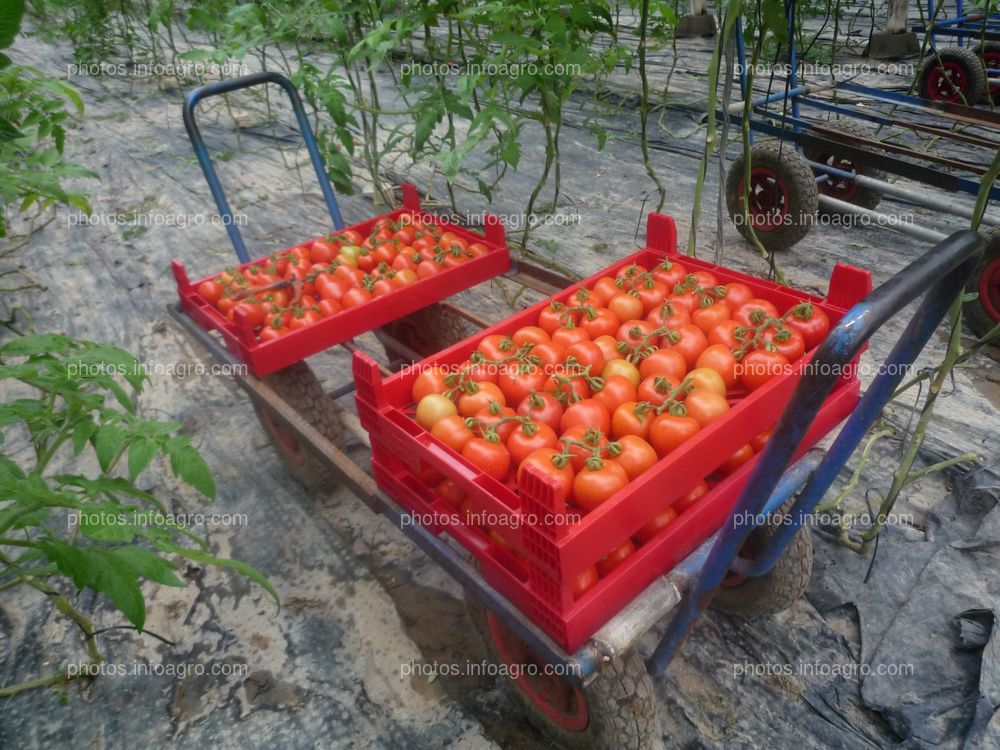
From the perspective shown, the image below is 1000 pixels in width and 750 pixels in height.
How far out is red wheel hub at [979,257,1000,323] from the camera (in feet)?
→ 10.8

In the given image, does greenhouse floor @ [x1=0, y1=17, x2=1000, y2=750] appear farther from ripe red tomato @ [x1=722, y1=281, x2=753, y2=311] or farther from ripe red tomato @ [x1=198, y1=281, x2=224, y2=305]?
ripe red tomato @ [x1=722, y1=281, x2=753, y2=311]

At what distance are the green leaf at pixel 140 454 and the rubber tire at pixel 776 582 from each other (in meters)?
1.64

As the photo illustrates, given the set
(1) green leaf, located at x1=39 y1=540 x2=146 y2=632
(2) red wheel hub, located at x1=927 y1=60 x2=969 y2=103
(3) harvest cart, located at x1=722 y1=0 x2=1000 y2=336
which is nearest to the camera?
(1) green leaf, located at x1=39 y1=540 x2=146 y2=632

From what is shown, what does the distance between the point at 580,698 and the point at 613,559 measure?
17.4 inches

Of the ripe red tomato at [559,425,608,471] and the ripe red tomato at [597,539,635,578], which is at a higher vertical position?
the ripe red tomato at [559,425,608,471]

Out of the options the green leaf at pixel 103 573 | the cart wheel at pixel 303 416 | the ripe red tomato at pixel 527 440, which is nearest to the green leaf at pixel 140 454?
the green leaf at pixel 103 573

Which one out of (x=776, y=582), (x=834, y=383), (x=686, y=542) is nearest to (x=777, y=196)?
(x=776, y=582)

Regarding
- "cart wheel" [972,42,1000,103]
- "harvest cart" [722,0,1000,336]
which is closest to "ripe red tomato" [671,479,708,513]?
→ "harvest cart" [722,0,1000,336]

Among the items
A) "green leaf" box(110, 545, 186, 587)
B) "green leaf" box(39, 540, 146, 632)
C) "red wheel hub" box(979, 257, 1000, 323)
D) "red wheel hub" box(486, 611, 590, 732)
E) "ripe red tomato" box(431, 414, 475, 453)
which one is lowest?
"red wheel hub" box(486, 611, 590, 732)

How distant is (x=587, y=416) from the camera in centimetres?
168

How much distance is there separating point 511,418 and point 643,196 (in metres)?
4.12

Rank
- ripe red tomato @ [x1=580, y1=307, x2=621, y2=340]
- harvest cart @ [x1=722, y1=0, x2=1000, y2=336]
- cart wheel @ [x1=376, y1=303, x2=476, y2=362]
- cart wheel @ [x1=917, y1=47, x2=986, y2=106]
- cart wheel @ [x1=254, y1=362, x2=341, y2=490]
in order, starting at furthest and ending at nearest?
1. cart wheel @ [x1=917, y1=47, x2=986, y2=106]
2. harvest cart @ [x1=722, y1=0, x2=1000, y2=336]
3. cart wheel @ [x1=376, y1=303, x2=476, y2=362]
4. cart wheel @ [x1=254, y1=362, x2=341, y2=490]
5. ripe red tomato @ [x1=580, y1=307, x2=621, y2=340]

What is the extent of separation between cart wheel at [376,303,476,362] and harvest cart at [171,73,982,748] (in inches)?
43.7

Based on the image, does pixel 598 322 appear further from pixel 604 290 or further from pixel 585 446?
pixel 585 446
